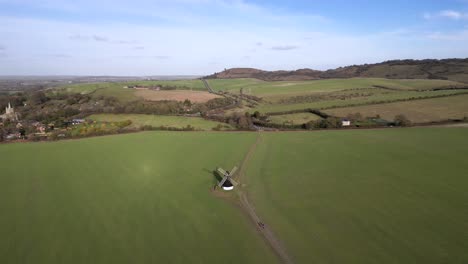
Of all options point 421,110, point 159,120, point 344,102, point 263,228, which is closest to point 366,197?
point 263,228

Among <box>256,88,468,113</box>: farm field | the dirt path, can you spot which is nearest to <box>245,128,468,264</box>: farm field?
the dirt path

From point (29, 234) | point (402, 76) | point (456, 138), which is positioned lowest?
point (29, 234)

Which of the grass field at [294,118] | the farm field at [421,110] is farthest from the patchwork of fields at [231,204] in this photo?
the grass field at [294,118]

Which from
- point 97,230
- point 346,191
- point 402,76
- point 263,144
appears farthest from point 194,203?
point 402,76

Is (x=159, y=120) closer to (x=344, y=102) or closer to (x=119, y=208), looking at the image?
(x=119, y=208)

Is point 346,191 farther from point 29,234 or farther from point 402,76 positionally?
point 402,76
